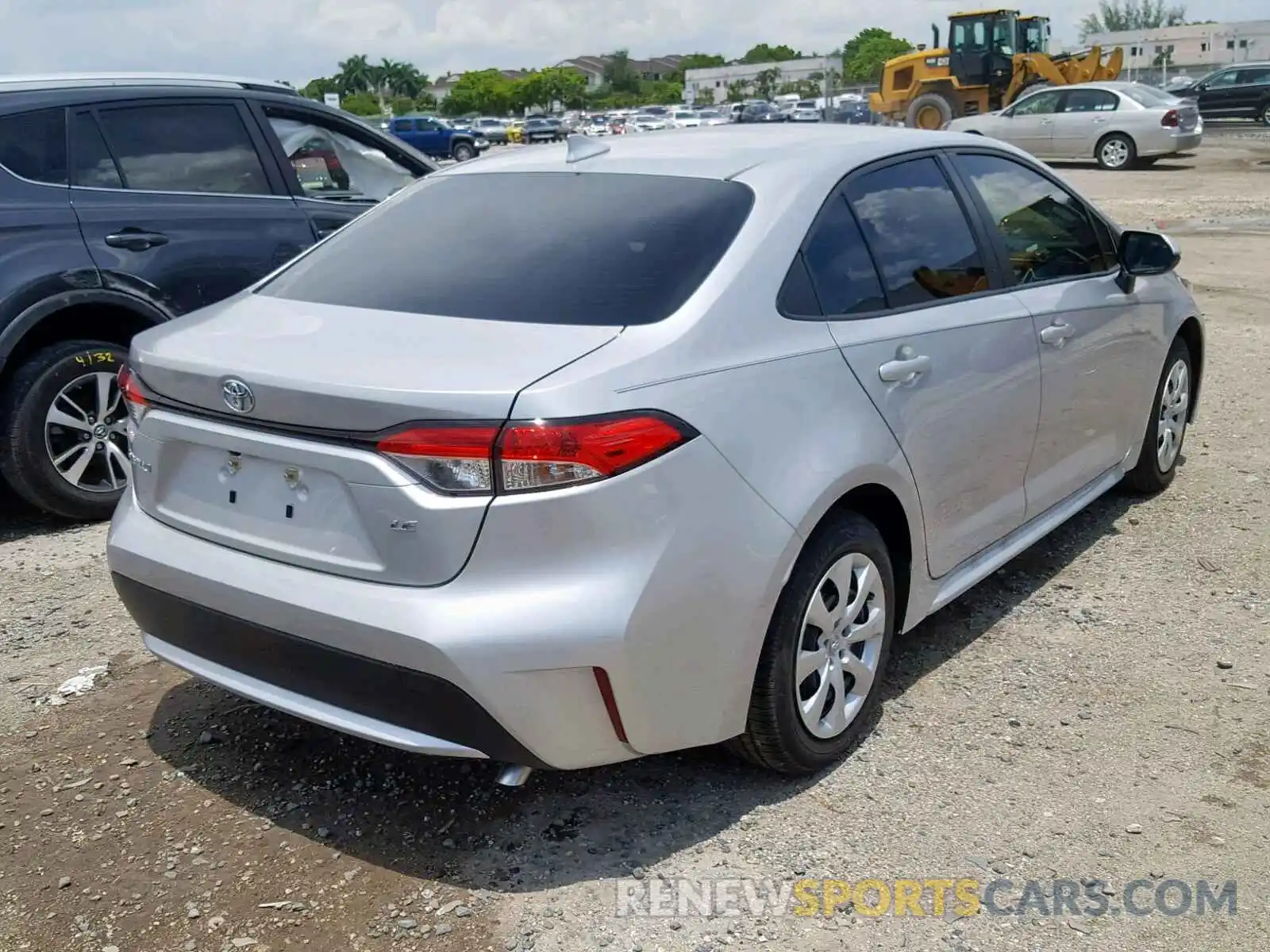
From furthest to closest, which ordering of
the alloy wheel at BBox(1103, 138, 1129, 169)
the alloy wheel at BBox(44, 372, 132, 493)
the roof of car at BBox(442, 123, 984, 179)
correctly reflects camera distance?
the alloy wheel at BBox(1103, 138, 1129, 169) < the alloy wheel at BBox(44, 372, 132, 493) < the roof of car at BBox(442, 123, 984, 179)

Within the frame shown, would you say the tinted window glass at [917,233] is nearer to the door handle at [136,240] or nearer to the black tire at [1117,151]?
the door handle at [136,240]

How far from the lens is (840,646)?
3.30m

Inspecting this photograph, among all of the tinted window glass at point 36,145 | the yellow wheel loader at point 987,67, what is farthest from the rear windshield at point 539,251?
the yellow wheel loader at point 987,67

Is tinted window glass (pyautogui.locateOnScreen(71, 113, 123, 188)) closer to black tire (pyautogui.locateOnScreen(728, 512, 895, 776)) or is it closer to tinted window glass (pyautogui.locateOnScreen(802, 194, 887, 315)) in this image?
tinted window glass (pyautogui.locateOnScreen(802, 194, 887, 315))

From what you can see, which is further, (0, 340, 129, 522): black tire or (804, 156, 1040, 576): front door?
(0, 340, 129, 522): black tire

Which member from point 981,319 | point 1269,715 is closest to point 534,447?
point 981,319

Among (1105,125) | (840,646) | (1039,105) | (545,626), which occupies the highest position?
(545,626)

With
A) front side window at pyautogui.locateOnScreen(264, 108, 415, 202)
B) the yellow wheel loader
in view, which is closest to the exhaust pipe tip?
front side window at pyautogui.locateOnScreen(264, 108, 415, 202)

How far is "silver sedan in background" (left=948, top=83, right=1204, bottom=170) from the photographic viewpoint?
21.6 m

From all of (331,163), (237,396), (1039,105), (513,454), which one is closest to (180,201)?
(331,163)

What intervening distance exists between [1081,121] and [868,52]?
9872 cm

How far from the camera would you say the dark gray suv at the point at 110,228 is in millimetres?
5195

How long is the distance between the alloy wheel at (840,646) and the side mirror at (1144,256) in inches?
81.7

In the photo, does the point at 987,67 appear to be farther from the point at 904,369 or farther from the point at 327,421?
the point at 327,421
